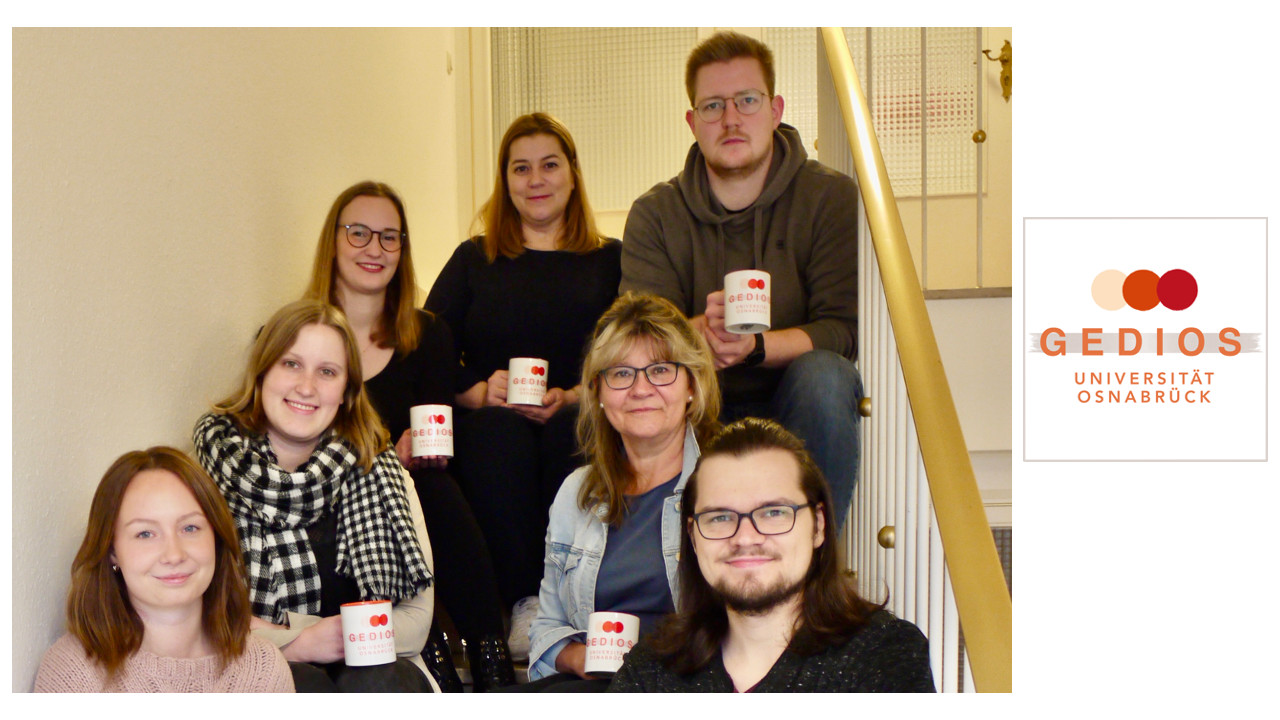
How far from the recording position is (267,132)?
2.41 metres

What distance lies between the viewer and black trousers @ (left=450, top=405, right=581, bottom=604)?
81.0 inches

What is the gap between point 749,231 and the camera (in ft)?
7.48

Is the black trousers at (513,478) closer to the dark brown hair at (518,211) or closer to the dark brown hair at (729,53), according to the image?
the dark brown hair at (518,211)

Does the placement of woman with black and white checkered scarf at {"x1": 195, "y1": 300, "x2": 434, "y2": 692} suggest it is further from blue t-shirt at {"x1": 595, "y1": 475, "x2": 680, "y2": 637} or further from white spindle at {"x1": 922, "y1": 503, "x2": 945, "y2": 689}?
white spindle at {"x1": 922, "y1": 503, "x2": 945, "y2": 689}

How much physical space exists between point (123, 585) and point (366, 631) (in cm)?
37

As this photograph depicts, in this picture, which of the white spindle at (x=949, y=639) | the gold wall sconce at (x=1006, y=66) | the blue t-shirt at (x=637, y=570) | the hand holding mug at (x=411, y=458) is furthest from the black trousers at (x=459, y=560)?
the gold wall sconce at (x=1006, y=66)

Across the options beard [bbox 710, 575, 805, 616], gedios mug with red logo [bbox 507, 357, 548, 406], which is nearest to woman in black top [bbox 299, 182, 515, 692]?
gedios mug with red logo [bbox 507, 357, 548, 406]

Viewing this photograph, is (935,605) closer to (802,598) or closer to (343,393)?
(802,598)

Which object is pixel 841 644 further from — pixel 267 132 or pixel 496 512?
pixel 267 132

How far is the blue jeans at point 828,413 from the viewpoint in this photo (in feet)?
6.35
